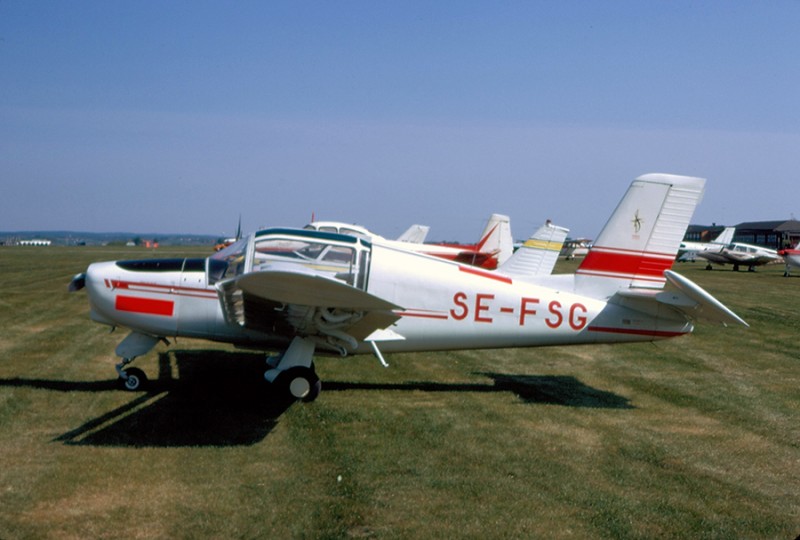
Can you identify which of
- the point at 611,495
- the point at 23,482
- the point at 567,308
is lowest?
the point at 23,482

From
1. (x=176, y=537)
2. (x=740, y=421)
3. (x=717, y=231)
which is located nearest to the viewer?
(x=176, y=537)

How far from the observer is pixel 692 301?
8031 mm

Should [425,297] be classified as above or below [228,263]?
below

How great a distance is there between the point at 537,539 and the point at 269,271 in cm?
319

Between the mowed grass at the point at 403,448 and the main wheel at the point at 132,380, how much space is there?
15 centimetres

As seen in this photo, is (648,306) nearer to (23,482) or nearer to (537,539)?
(537,539)

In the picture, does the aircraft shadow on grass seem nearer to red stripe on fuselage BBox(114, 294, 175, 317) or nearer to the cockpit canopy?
red stripe on fuselage BBox(114, 294, 175, 317)

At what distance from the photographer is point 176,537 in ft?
15.2

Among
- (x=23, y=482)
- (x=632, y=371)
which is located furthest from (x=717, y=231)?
(x=23, y=482)

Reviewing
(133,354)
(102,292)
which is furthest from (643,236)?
(102,292)

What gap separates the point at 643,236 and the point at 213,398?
567 centimetres

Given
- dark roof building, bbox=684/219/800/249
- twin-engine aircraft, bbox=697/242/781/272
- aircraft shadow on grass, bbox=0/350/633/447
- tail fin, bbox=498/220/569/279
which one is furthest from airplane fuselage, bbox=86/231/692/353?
dark roof building, bbox=684/219/800/249

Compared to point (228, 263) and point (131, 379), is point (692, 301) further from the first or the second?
point (131, 379)

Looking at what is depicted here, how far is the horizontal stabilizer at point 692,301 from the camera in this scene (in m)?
7.69
